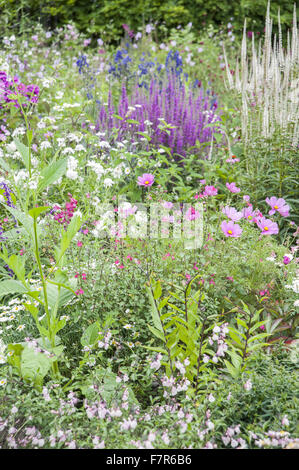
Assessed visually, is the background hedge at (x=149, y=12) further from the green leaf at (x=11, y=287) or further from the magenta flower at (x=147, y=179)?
the green leaf at (x=11, y=287)

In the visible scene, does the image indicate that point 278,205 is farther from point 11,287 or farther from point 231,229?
point 11,287

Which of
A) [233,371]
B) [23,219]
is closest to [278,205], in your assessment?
[233,371]

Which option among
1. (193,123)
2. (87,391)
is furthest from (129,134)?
(87,391)

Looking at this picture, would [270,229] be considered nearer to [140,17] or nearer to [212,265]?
[212,265]

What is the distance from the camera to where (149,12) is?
33.1ft

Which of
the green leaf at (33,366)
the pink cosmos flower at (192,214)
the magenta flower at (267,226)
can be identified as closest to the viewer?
the green leaf at (33,366)

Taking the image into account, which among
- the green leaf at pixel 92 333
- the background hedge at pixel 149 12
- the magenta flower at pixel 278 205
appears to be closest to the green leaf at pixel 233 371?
the green leaf at pixel 92 333

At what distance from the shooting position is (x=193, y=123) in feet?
15.3

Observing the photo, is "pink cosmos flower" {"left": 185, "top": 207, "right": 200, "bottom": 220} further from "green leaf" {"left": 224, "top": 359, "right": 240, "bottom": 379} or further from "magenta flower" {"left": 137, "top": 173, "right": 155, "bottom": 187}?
"green leaf" {"left": 224, "top": 359, "right": 240, "bottom": 379}

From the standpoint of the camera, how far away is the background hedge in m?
9.95

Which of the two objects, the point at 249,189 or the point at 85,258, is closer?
the point at 85,258

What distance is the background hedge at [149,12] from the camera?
995cm
